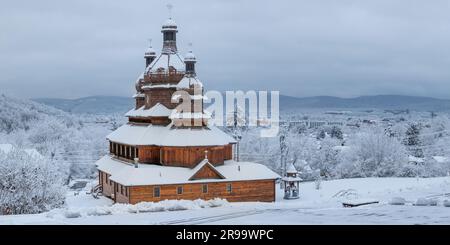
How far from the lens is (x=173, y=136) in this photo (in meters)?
34.0

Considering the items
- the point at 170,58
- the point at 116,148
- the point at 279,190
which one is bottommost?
the point at 279,190

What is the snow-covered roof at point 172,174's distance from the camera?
31438 millimetres

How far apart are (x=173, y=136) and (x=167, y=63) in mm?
6315

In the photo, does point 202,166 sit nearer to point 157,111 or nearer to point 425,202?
point 157,111

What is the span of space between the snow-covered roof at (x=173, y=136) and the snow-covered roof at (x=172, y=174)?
4.98 ft

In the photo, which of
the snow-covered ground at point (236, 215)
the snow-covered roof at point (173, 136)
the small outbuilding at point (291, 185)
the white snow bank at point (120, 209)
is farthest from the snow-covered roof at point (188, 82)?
the white snow bank at point (120, 209)

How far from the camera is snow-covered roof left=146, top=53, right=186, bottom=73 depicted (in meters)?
37.8

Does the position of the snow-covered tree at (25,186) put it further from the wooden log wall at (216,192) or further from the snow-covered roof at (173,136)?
the snow-covered roof at (173,136)

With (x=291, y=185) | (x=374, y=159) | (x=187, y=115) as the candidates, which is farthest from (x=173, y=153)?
(x=374, y=159)
